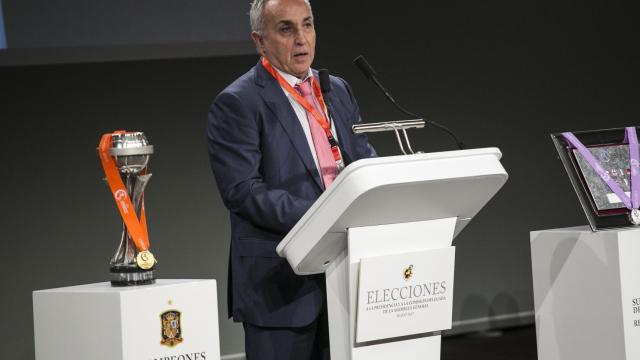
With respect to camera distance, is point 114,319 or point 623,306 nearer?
point 114,319

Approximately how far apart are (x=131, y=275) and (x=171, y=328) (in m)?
0.17

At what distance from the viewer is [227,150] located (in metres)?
2.66

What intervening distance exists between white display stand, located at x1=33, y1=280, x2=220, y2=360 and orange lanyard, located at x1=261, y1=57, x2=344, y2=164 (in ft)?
2.05

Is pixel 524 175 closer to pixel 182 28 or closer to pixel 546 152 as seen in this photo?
pixel 546 152

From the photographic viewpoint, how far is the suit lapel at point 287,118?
8.79ft

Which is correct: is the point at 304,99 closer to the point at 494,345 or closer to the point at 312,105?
the point at 312,105

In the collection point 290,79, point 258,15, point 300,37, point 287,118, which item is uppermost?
point 258,15

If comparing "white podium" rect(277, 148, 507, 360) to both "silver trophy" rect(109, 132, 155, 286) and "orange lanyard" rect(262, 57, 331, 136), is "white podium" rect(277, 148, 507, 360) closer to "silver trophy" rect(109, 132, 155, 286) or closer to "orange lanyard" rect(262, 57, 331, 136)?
"silver trophy" rect(109, 132, 155, 286)

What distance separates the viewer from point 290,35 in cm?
281

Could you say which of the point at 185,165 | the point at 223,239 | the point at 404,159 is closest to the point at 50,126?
the point at 185,165

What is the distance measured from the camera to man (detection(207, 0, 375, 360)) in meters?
2.62

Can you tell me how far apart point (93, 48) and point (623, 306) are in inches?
118

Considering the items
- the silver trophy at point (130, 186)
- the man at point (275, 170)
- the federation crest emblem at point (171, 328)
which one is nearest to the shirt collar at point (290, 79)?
the man at point (275, 170)

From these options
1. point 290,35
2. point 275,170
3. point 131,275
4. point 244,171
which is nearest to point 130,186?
point 131,275
